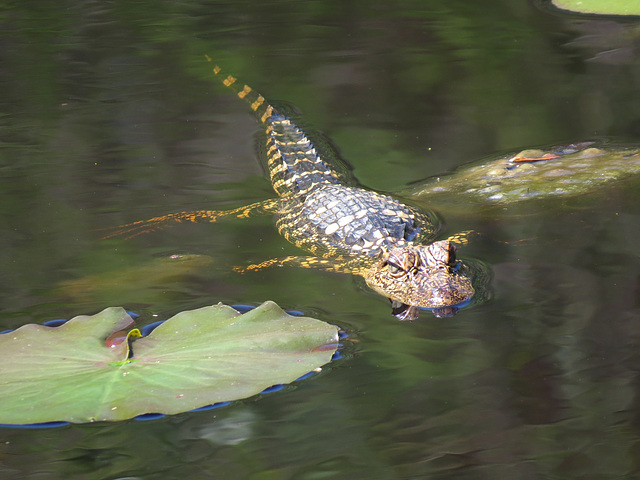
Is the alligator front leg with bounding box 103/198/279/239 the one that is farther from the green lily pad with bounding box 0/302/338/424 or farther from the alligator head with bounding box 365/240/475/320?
the green lily pad with bounding box 0/302/338/424

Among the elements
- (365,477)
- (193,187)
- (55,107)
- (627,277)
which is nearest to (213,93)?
(55,107)

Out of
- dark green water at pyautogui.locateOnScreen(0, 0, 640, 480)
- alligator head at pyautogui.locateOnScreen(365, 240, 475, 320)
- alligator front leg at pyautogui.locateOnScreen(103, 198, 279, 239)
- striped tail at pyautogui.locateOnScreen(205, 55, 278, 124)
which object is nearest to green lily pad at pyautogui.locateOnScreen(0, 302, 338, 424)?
dark green water at pyautogui.locateOnScreen(0, 0, 640, 480)

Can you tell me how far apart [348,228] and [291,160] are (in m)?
0.98

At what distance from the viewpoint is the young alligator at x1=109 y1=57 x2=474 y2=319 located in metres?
3.20

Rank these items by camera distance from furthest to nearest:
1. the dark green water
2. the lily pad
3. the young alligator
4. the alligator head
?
the lily pad, the young alligator, the alligator head, the dark green water

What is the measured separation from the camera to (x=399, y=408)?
2.29 metres

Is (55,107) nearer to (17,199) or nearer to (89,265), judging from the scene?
(17,199)

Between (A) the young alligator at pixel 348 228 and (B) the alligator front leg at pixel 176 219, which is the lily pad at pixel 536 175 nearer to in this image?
(A) the young alligator at pixel 348 228

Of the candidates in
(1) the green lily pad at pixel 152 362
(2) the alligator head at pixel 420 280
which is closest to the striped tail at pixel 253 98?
(2) the alligator head at pixel 420 280

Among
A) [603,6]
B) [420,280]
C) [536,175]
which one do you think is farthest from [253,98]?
[603,6]

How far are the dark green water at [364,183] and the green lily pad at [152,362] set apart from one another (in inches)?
3.5

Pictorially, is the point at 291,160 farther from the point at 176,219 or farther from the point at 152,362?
the point at 152,362

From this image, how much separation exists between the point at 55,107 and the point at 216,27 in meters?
2.09

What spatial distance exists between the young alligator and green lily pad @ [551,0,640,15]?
321cm
